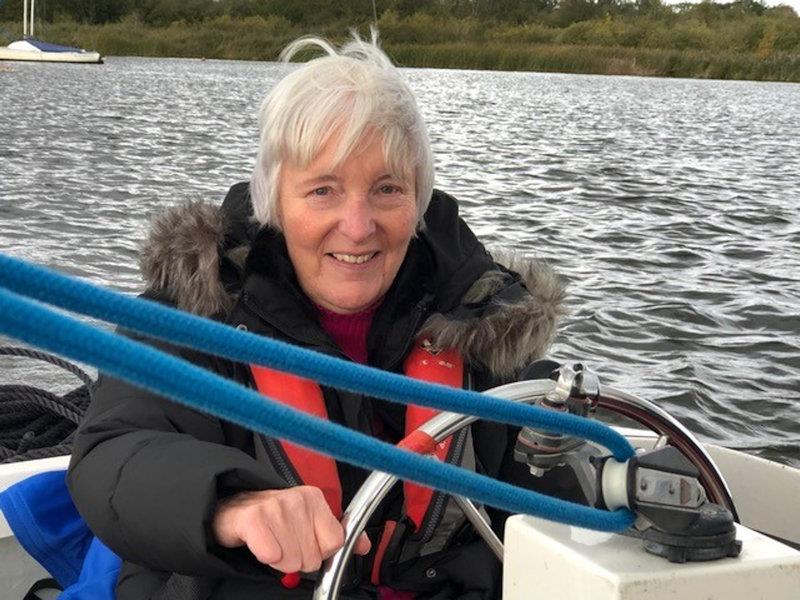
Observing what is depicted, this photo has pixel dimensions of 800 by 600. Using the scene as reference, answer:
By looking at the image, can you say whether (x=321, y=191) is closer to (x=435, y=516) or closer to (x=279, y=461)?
(x=279, y=461)

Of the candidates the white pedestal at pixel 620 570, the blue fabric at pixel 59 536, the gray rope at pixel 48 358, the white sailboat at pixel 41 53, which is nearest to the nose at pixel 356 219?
the blue fabric at pixel 59 536

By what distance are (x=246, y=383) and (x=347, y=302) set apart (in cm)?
24

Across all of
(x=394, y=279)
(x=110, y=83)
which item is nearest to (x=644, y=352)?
(x=394, y=279)

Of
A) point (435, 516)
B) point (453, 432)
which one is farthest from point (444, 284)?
point (453, 432)

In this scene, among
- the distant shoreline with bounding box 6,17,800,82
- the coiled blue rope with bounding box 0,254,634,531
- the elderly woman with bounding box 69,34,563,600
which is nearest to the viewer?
the coiled blue rope with bounding box 0,254,634,531

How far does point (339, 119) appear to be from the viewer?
188 cm

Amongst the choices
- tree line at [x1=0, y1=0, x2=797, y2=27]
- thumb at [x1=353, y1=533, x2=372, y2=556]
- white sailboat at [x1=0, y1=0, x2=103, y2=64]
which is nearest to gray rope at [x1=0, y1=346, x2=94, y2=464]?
thumb at [x1=353, y1=533, x2=372, y2=556]

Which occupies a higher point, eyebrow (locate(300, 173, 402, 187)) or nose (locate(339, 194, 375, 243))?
eyebrow (locate(300, 173, 402, 187))

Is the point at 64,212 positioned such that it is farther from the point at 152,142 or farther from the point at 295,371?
the point at 295,371

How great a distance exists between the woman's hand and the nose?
0.64 meters

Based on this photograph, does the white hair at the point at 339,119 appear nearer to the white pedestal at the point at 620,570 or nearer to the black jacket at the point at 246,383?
the black jacket at the point at 246,383

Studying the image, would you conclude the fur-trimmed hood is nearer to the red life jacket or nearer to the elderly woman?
the elderly woman

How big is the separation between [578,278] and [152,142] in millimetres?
9069

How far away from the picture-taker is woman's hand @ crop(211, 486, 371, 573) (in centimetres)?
136
